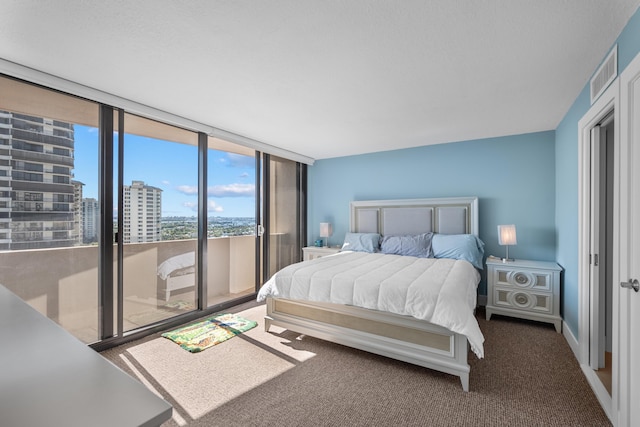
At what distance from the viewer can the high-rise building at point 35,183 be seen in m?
2.40

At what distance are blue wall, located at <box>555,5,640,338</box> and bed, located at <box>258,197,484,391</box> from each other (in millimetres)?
892

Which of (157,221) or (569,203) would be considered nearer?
(569,203)

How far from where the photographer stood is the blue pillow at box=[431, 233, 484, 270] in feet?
12.8

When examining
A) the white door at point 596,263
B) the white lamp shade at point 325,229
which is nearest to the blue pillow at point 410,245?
the white lamp shade at point 325,229

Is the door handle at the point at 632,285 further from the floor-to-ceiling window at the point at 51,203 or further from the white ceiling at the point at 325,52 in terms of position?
the floor-to-ceiling window at the point at 51,203

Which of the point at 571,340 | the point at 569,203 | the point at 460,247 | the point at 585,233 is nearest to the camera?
the point at 585,233

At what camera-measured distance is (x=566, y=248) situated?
3258 mm

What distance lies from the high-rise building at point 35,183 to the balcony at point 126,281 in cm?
14

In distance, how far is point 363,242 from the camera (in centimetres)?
470

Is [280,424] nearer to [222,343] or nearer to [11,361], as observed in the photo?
[222,343]

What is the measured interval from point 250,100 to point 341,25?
1.42 m

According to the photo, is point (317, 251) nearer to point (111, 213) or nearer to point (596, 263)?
point (111, 213)

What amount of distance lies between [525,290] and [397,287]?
6.78 feet

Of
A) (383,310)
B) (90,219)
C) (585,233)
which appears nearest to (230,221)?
(90,219)
